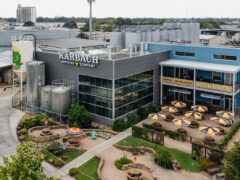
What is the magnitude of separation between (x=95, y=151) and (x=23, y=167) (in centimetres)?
1342

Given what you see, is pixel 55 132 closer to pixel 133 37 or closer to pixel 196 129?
pixel 196 129

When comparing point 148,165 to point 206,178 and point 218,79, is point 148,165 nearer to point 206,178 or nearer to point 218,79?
point 206,178

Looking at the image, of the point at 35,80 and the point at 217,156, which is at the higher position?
the point at 35,80

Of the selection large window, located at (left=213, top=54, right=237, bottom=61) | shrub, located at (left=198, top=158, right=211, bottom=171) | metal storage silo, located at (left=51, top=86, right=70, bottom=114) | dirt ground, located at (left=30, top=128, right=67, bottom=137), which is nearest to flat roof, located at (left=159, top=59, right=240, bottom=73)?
large window, located at (left=213, top=54, right=237, bottom=61)

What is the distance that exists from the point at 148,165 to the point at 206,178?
17.2 feet

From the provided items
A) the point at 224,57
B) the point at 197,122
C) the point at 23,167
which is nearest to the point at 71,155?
the point at 23,167

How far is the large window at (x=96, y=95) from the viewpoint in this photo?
34.6 metres

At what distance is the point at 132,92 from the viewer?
122 feet

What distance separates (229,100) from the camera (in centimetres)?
4028

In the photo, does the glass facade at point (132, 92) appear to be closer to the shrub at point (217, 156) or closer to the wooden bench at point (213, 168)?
the shrub at point (217, 156)

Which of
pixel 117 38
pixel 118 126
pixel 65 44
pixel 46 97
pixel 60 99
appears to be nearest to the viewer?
pixel 118 126

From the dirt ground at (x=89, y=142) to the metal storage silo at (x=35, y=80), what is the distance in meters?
12.2

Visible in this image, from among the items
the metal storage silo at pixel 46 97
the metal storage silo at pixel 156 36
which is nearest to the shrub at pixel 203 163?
the metal storage silo at pixel 46 97

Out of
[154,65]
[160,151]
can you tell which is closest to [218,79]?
[154,65]
